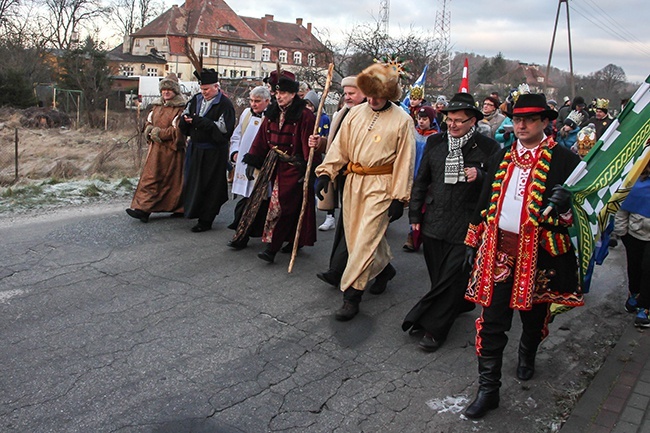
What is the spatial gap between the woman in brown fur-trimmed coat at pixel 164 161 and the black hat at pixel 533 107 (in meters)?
5.06

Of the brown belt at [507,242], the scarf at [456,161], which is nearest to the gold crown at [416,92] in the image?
the scarf at [456,161]

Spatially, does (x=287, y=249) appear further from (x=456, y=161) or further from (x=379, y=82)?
(x=456, y=161)

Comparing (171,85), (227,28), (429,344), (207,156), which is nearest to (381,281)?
(429,344)

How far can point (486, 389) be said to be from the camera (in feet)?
12.4

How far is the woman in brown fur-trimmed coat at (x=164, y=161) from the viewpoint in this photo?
7.81 m

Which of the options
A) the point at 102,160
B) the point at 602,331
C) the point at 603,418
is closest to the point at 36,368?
the point at 603,418

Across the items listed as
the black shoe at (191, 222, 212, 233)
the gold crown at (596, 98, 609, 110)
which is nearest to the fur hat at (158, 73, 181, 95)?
the black shoe at (191, 222, 212, 233)

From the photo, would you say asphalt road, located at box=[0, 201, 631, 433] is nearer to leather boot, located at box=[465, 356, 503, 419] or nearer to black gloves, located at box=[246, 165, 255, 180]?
leather boot, located at box=[465, 356, 503, 419]

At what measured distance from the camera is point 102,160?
13711mm

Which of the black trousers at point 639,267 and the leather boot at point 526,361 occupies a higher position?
the black trousers at point 639,267

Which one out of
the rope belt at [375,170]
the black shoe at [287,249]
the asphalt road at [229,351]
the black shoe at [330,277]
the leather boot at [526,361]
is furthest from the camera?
the black shoe at [287,249]

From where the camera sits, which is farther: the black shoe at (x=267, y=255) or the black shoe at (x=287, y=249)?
the black shoe at (x=287, y=249)

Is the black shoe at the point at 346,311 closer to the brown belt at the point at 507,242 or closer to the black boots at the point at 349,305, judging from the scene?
the black boots at the point at 349,305

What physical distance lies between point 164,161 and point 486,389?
546 centimetres
